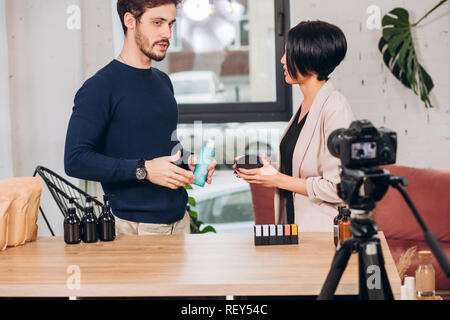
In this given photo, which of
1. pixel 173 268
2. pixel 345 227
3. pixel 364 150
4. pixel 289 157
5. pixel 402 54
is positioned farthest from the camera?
pixel 402 54

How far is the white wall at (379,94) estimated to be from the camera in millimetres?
3646

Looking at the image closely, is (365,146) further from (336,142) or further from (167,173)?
(167,173)

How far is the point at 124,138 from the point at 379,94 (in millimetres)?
2079

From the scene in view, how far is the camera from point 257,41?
3.95 m

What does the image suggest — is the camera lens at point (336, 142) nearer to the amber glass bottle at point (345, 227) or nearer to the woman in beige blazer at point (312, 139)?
the amber glass bottle at point (345, 227)

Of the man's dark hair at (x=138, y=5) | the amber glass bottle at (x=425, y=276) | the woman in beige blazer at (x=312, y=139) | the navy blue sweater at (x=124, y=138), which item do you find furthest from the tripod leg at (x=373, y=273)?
the man's dark hair at (x=138, y=5)

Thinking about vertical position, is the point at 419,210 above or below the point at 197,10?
below

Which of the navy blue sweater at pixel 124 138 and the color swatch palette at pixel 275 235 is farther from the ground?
the navy blue sweater at pixel 124 138

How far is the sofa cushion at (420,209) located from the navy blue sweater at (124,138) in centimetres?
148

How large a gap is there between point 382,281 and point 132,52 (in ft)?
4.70

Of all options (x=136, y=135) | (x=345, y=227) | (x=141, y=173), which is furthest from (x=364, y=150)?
(x=136, y=135)

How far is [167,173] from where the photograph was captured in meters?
2.02

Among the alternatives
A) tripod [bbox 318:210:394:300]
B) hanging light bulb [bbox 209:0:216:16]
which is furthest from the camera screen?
hanging light bulb [bbox 209:0:216:16]
